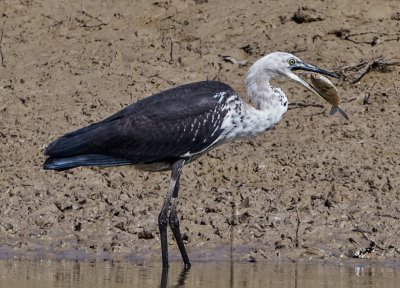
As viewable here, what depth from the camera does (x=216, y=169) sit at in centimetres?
1370

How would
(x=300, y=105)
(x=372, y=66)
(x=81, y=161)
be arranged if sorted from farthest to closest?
1. (x=372, y=66)
2. (x=300, y=105)
3. (x=81, y=161)

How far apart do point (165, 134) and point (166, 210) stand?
0.68 m

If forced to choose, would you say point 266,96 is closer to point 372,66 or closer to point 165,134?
point 165,134

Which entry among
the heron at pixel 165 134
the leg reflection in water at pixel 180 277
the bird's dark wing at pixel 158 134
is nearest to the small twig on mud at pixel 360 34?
the heron at pixel 165 134

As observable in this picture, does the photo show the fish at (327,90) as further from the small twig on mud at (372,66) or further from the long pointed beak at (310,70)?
the small twig on mud at (372,66)

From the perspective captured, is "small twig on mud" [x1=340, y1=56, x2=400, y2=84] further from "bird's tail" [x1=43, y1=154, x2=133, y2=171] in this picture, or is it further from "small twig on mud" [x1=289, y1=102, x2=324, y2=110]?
"bird's tail" [x1=43, y1=154, x2=133, y2=171]

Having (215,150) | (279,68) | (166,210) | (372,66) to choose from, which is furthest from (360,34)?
(166,210)

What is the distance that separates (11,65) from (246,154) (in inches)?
Answer: 145

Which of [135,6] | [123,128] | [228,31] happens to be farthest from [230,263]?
[135,6]

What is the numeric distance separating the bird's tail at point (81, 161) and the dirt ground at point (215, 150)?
1070mm

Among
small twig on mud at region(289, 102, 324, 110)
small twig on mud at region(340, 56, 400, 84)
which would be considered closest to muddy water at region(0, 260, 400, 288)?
small twig on mud at region(289, 102, 324, 110)

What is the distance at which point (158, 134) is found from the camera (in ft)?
38.6

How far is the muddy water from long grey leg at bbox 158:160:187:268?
18cm

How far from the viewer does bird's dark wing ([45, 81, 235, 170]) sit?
11719 millimetres
